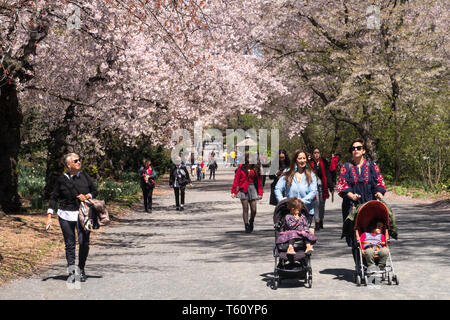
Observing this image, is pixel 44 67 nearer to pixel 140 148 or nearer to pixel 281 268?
pixel 281 268

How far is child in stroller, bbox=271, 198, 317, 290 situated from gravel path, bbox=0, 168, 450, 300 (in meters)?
0.22

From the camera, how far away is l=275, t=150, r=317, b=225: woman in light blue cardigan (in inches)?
374

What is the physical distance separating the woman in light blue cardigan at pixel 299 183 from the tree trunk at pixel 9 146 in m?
9.79

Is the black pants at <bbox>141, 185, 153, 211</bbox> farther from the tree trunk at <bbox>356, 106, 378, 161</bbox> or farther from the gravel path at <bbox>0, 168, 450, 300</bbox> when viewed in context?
the tree trunk at <bbox>356, 106, 378, 161</bbox>

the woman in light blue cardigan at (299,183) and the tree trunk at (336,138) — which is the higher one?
the tree trunk at (336,138)

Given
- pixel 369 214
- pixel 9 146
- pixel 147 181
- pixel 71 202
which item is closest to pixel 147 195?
pixel 147 181

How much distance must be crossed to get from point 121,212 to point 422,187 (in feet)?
42.6

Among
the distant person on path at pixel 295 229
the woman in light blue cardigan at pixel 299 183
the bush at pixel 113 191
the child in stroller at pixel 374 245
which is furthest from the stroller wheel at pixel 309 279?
the bush at pixel 113 191

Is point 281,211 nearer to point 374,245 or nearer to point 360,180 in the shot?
point 360,180

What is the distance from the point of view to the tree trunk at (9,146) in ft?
55.9

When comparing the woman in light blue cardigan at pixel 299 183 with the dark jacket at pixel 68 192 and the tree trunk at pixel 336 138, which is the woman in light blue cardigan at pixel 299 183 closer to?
the dark jacket at pixel 68 192

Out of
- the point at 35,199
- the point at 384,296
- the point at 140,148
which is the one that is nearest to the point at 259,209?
the point at 35,199

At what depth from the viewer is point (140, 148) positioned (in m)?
41.1

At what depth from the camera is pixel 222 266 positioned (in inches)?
413
